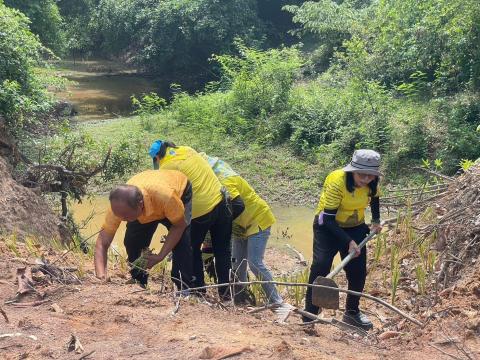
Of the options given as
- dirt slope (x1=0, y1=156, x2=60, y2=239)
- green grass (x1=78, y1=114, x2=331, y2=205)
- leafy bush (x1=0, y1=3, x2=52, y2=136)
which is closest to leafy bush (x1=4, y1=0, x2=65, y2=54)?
green grass (x1=78, y1=114, x2=331, y2=205)

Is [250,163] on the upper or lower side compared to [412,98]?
lower

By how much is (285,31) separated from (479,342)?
22593 mm

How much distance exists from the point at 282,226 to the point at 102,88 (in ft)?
49.1

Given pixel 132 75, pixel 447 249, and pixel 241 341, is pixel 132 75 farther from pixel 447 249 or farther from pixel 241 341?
pixel 241 341

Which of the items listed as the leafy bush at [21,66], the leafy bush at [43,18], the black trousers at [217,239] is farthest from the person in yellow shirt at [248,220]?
the leafy bush at [43,18]

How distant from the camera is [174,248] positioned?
4.75 m

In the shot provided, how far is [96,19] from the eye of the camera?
26.5 meters

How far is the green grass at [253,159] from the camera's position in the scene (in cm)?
1136

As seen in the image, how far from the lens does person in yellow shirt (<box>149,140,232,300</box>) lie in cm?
486

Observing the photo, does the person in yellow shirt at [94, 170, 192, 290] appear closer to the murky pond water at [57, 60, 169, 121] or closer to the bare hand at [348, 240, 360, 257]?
the bare hand at [348, 240, 360, 257]

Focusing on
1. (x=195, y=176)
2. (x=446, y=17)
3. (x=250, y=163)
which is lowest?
(x=250, y=163)

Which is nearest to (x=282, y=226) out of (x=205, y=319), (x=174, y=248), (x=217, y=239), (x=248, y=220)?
(x=248, y=220)

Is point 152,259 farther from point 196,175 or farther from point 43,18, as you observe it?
point 43,18

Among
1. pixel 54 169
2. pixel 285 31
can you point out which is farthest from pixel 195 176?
pixel 285 31
